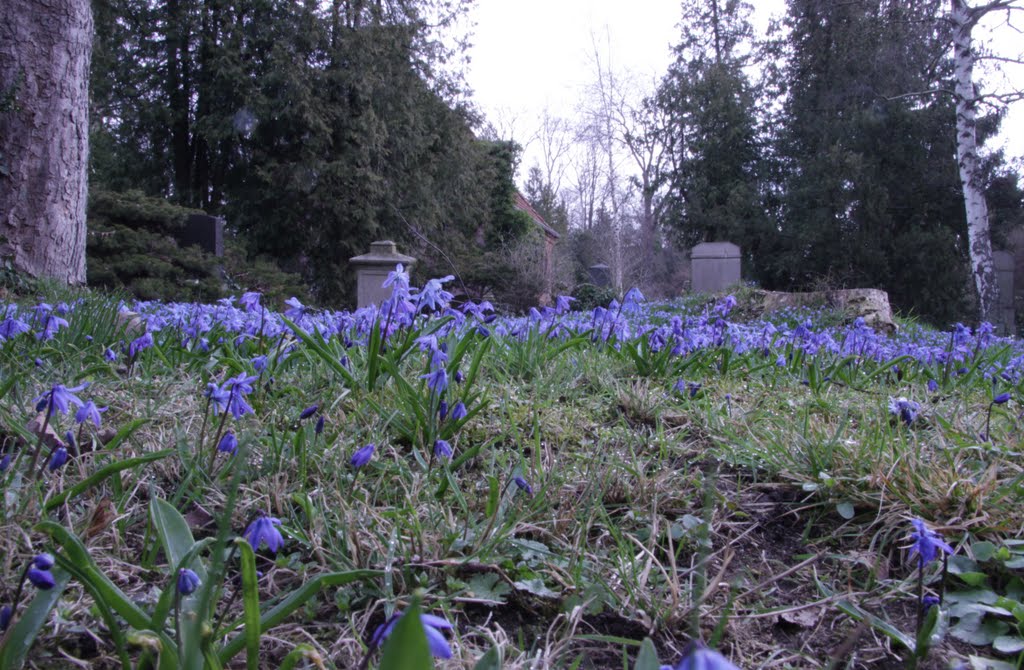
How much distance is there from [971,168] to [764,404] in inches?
570


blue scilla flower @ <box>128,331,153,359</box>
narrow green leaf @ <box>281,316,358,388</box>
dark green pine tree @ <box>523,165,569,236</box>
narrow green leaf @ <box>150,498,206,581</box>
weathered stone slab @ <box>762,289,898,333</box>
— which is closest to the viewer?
narrow green leaf @ <box>150,498,206,581</box>

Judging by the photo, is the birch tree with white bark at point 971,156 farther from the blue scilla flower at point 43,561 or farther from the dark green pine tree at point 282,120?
the blue scilla flower at point 43,561

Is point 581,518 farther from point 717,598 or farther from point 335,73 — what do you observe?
point 335,73

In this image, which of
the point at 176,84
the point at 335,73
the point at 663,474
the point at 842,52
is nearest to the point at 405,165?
the point at 335,73

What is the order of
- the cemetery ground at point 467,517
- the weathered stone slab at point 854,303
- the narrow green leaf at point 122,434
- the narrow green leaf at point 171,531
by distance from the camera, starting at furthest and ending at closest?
the weathered stone slab at point 854,303 → the narrow green leaf at point 122,434 → the narrow green leaf at point 171,531 → the cemetery ground at point 467,517

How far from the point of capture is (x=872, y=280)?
18.2 m

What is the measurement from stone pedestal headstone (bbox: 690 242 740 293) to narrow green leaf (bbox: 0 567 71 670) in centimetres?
1769

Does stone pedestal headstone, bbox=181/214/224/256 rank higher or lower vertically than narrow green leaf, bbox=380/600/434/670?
higher

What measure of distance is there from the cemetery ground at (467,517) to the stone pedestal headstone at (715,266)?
50.9ft

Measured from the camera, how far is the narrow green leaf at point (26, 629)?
98 cm

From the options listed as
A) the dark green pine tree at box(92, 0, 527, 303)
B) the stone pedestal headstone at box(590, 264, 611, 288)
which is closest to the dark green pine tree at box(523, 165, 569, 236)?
the stone pedestal headstone at box(590, 264, 611, 288)

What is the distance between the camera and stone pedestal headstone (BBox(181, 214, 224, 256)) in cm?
1173

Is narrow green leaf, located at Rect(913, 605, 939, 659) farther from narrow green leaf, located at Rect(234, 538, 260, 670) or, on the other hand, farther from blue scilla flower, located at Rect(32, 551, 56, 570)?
blue scilla flower, located at Rect(32, 551, 56, 570)

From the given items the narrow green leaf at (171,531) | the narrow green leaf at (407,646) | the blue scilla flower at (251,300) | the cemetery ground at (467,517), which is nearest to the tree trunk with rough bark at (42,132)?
the cemetery ground at (467,517)
